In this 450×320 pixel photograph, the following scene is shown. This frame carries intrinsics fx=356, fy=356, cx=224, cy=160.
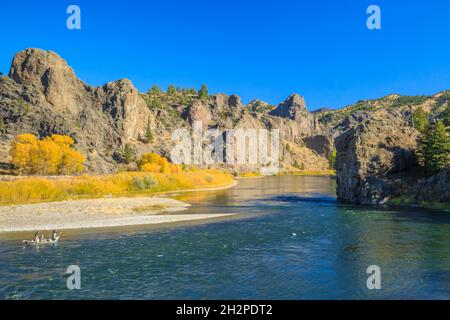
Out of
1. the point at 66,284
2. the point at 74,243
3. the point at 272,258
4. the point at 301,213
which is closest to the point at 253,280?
the point at 272,258

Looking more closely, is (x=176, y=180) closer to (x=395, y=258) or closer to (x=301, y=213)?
(x=301, y=213)

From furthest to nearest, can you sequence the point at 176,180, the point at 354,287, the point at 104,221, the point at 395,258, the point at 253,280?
the point at 176,180
the point at 104,221
the point at 395,258
the point at 253,280
the point at 354,287

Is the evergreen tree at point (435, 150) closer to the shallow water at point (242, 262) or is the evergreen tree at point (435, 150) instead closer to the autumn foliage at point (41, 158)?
the shallow water at point (242, 262)

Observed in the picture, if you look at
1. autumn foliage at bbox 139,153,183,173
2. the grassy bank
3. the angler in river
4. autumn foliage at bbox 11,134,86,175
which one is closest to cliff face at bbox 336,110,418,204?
the grassy bank

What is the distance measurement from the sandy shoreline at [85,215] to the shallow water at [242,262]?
708 cm

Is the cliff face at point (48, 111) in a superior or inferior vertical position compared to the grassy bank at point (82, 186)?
superior

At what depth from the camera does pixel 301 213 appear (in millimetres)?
58438

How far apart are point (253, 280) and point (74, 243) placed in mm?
21005

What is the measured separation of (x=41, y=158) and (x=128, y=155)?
64860mm

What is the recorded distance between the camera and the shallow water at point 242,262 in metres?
23.2

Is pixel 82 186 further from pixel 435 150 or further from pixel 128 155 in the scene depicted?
pixel 128 155

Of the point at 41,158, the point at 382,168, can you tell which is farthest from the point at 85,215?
the point at 41,158

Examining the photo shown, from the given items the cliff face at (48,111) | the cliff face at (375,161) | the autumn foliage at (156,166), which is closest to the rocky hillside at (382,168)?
the cliff face at (375,161)

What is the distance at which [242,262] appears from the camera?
3025 centimetres
